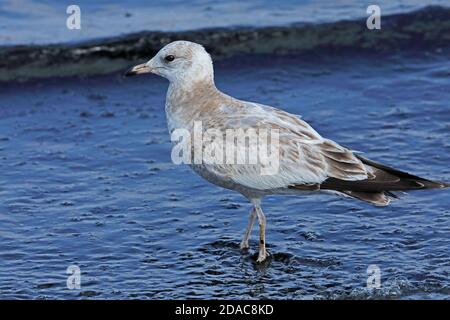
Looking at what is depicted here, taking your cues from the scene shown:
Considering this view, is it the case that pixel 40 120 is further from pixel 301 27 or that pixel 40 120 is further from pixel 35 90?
pixel 301 27

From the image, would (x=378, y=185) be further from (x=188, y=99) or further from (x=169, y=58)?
(x=169, y=58)

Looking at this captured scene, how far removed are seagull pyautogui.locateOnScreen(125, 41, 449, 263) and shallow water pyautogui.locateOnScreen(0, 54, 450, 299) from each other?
1.45ft

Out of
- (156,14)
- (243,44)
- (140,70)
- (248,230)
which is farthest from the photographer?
(156,14)

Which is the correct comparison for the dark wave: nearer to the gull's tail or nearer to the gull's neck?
the gull's neck

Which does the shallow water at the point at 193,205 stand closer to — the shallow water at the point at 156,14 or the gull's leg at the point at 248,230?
the gull's leg at the point at 248,230

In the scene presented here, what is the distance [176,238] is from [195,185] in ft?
3.37

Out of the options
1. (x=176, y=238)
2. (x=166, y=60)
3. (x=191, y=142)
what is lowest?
(x=176, y=238)

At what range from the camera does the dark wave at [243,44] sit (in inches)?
483

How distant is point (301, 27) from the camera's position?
13.0 metres

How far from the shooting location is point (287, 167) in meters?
8.00

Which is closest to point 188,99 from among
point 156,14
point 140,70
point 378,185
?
point 140,70

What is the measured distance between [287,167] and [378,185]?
0.65m

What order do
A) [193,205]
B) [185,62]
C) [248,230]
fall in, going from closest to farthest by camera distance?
1. [248,230]
2. [185,62]
3. [193,205]

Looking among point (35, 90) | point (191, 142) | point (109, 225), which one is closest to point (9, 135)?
point (35, 90)
